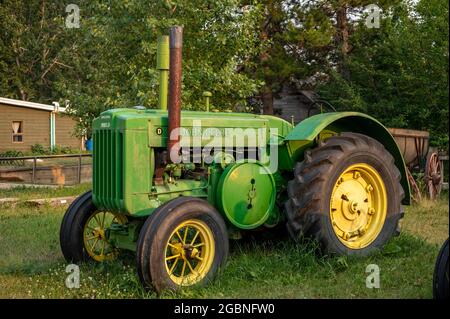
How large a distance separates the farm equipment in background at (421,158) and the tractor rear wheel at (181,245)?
6136mm

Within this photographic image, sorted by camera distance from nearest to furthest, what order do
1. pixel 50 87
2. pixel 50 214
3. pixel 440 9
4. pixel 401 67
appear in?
pixel 50 214, pixel 440 9, pixel 401 67, pixel 50 87

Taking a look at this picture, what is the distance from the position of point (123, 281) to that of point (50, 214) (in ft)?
16.4

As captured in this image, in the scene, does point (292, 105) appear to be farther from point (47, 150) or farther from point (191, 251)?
point (191, 251)

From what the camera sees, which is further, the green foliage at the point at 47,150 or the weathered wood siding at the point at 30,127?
the green foliage at the point at 47,150

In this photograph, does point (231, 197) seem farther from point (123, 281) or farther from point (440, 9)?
point (440, 9)

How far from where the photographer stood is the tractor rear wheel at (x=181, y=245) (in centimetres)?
469

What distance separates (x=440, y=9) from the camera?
13.9 m

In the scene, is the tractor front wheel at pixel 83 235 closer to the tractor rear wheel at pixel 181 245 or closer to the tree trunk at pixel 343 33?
the tractor rear wheel at pixel 181 245

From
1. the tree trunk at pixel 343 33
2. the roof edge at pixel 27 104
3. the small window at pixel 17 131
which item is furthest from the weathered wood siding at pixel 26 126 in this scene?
the tree trunk at pixel 343 33

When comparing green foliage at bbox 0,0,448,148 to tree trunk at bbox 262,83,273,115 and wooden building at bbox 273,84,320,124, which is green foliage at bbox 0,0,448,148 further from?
wooden building at bbox 273,84,320,124

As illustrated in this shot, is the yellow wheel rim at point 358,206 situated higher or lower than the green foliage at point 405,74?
lower

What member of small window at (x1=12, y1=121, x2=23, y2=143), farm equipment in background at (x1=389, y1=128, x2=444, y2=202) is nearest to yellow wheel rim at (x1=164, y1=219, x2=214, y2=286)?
farm equipment in background at (x1=389, y1=128, x2=444, y2=202)

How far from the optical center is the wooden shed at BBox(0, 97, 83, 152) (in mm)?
26375

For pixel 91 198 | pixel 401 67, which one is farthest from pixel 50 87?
pixel 91 198
